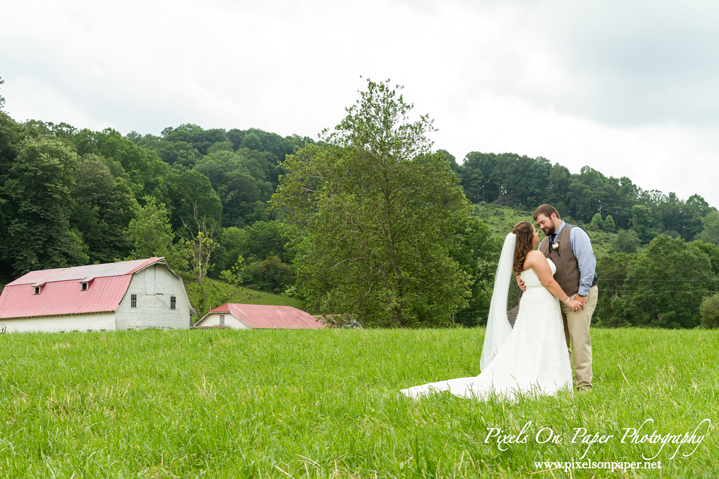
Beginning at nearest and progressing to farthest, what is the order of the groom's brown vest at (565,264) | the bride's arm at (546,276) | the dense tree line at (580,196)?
the bride's arm at (546,276)
the groom's brown vest at (565,264)
the dense tree line at (580,196)

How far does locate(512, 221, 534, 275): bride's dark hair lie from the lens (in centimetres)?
762

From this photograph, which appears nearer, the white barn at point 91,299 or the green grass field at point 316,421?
the green grass field at point 316,421

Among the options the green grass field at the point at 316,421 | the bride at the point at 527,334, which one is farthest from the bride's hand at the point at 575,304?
the green grass field at the point at 316,421

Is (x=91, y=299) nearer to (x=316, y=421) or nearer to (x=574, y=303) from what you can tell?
(x=574, y=303)

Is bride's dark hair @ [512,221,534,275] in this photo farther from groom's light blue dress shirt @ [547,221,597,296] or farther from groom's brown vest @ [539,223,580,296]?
groom's light blue dress shirt @ [547,221,597,296]

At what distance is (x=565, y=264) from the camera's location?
25.2 feet

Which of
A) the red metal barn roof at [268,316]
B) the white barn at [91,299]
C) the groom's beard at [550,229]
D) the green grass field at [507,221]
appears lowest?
the red metal barn roof at [268,316]

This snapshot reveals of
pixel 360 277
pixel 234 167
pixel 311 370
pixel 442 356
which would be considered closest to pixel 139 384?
pixel 311 370

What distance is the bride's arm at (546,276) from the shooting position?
7.24 meters

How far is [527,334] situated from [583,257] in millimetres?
1598

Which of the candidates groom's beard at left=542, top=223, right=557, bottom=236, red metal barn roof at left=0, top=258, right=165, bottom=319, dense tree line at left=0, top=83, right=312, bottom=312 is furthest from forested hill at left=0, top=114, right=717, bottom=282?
groom's beard at left=542, top=223, right=557, bottom=236

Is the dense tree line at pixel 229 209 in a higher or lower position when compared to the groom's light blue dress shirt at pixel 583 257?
higher

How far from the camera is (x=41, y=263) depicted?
63.4 m

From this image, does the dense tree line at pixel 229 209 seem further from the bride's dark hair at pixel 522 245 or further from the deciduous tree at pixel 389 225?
the bride's dark hair at pixel 522 245
